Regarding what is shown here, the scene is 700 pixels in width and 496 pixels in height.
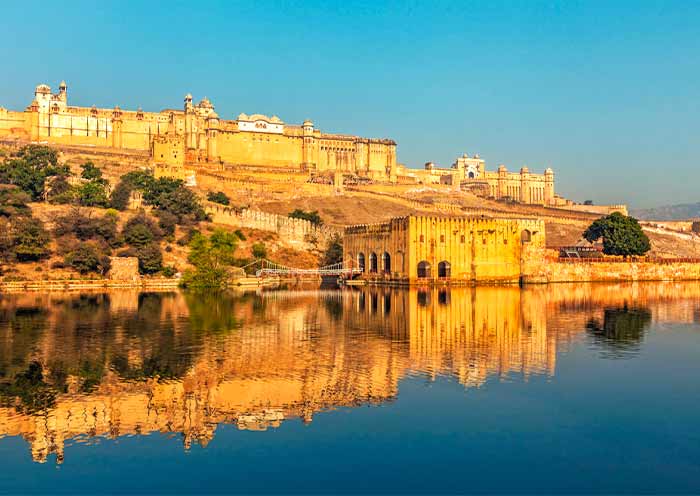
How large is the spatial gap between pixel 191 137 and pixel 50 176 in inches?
1380

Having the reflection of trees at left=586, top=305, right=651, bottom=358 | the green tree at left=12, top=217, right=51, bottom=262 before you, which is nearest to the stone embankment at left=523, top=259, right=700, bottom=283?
the reflection of trees at left=586, top=305, right=651, bottom=358

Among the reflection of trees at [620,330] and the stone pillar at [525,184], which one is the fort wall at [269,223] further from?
the stone pillar at [525,184]

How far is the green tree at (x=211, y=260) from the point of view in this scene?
46750 mm

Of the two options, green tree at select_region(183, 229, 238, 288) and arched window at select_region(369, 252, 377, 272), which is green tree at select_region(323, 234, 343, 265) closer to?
arched window at select_region(369, 252, 377, 272)

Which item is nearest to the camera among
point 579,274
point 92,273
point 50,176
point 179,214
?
point 92,273

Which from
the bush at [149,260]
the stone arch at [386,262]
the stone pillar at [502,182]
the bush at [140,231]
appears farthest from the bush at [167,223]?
the stone pillar at [502,182]

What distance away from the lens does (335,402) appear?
14.7 meters

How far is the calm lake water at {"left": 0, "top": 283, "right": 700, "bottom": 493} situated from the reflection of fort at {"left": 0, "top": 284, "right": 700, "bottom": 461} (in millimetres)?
72

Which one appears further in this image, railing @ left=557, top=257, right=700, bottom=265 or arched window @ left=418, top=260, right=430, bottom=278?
railing @ left=557, top=257, right=700, bottom=265

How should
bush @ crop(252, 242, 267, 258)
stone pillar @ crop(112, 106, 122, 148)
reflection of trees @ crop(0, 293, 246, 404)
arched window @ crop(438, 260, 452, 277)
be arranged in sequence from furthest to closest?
stone pillar @ crop(112, 106, 122, 148) < bush @ crop(252, 242, 267, 258) < arched window @ crop(438, 260, 452, 277) < reflection of trees @ crop(0, 293, 246, 404)

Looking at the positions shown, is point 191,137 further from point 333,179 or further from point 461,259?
point 461,259

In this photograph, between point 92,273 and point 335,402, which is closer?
point 335,402

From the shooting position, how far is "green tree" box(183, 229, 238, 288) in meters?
46.8

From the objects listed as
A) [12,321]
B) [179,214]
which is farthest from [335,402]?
[179,214]
